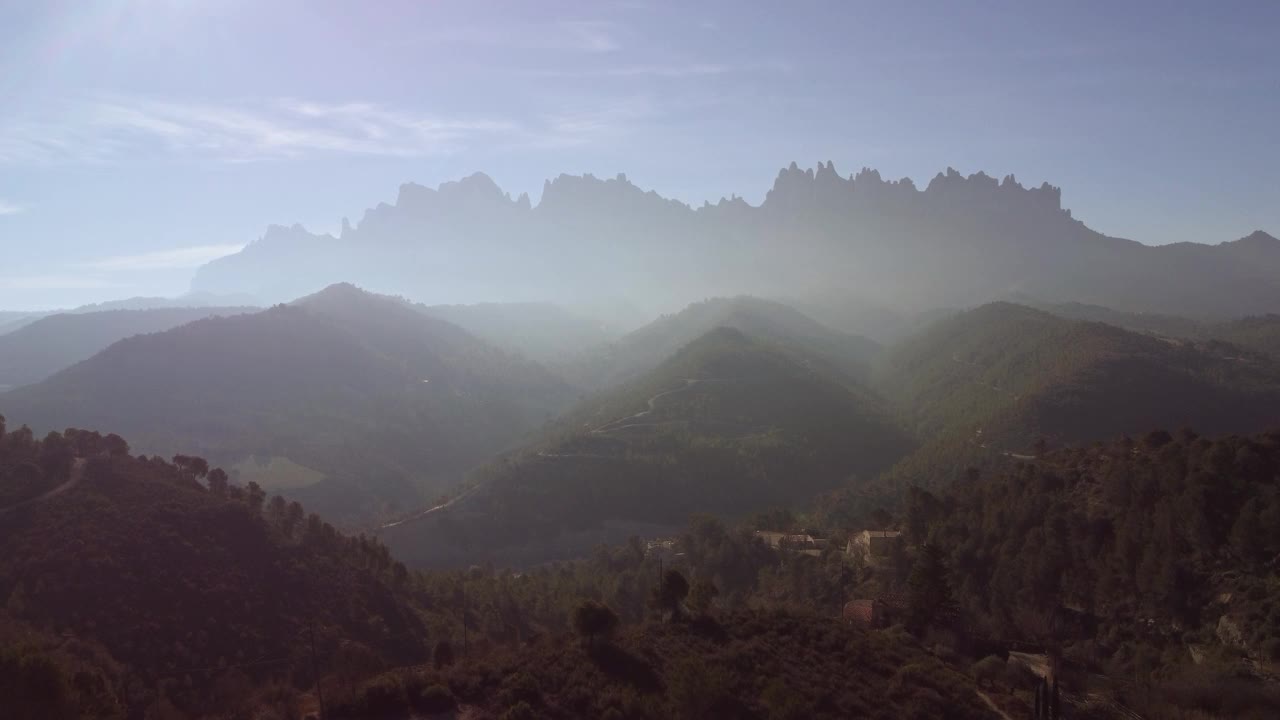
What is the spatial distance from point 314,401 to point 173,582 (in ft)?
278

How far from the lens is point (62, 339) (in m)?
154

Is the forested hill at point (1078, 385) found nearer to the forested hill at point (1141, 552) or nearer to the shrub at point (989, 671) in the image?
the forested hill at point (1141, 552)

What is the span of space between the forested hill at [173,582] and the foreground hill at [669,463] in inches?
1119

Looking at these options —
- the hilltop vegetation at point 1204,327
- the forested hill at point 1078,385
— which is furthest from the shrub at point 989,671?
the hilltop vegetation at point 1204,327

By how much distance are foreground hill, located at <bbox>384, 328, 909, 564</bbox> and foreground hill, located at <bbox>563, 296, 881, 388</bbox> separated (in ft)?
95.7

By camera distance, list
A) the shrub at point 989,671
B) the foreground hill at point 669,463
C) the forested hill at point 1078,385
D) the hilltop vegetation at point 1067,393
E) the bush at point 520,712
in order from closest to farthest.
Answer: the bush at point 520,712 → the shrub at point 989,671 → the hilltop vegetation at point 1067,393 → the forested hill at point 1078,385 → the foreground hill at point 669,463

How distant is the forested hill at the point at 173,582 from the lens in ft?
90.7

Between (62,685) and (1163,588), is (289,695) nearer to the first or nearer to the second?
(62,685)

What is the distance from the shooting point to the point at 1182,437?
38969mm

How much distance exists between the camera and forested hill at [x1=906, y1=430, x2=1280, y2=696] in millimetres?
26609

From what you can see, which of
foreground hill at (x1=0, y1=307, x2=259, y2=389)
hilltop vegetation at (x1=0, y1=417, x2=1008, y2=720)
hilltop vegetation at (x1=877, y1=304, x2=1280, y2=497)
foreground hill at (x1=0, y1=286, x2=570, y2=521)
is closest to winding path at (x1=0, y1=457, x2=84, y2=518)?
hilltop vegetation at (x1=0, y1=417, x2=1008, y2=720)

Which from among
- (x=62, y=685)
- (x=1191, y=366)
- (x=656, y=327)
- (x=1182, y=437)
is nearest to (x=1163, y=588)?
(x=1182, y=437)

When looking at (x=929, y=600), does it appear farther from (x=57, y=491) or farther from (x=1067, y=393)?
(x=1067, y=393)

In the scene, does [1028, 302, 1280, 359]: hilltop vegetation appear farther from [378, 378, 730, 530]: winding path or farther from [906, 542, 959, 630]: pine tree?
[906, 542, 959, 630]: pine tree
